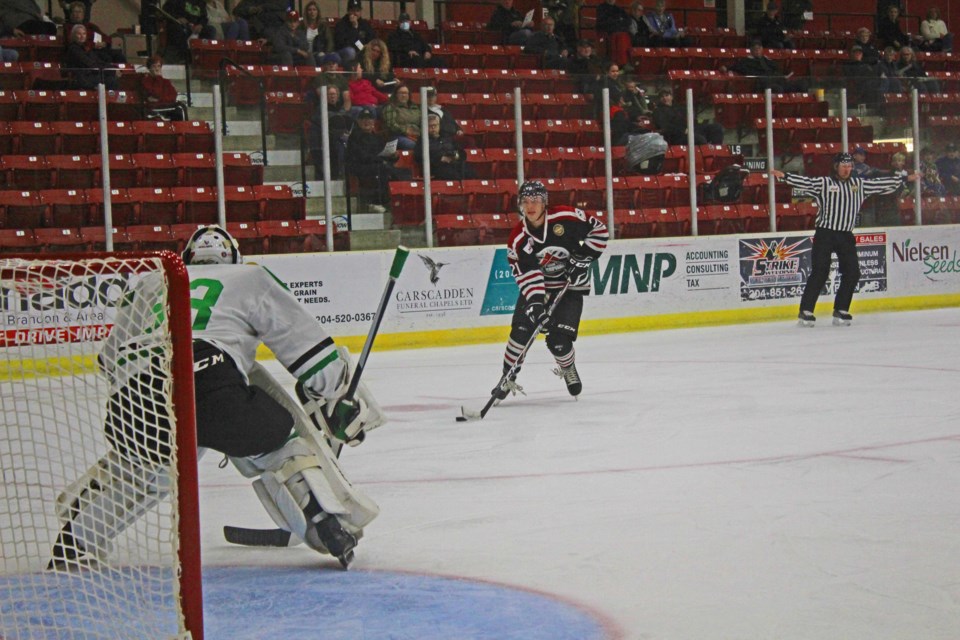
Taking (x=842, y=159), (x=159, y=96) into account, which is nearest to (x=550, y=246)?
(x=159, y=96)

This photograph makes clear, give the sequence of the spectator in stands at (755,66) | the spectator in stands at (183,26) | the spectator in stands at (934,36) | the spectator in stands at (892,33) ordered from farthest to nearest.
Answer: the spectator in stands at (934,36) < the spectator in stands at (892,33) < the spectator in stands at (755,66) < the spectator in stands at (183,26)

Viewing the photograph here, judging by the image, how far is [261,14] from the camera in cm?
1280

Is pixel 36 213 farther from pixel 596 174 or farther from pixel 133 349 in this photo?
pixel 133 349

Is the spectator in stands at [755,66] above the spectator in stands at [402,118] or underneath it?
above

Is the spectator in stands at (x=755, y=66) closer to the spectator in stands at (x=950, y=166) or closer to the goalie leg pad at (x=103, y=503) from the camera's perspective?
the spectator in stands at (x=950, y=166)

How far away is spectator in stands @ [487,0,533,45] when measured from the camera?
1478 cm

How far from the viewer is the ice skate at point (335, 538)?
11.3 ft

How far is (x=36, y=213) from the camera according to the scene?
9.59 meters

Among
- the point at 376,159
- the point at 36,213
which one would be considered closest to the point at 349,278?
the point at 376,159

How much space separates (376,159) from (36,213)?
2692 mm

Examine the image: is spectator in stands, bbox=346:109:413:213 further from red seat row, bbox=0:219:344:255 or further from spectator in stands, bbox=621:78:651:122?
spectator in stands, bbox=621:78:651:122

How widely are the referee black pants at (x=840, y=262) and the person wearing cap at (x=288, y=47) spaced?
5007mm

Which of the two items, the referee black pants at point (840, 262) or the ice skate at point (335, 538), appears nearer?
the ice skate at point (335, 538)

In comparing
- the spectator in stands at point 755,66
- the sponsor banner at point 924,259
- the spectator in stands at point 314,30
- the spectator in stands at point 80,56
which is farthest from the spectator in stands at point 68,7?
the sponsor banner at point 924,259
